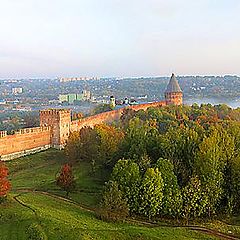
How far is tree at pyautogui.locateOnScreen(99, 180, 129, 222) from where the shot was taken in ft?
76.9

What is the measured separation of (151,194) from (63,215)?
17.4ft

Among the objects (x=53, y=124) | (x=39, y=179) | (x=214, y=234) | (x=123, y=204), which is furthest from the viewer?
(x=53, y=124)

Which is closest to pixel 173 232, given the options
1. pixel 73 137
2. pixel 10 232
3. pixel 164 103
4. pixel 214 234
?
pixel 214 234

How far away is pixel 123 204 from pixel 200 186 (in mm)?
5011

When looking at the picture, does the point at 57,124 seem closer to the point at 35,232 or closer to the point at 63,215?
the point at 63,215

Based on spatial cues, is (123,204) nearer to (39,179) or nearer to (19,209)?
(19,209)

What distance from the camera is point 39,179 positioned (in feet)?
113

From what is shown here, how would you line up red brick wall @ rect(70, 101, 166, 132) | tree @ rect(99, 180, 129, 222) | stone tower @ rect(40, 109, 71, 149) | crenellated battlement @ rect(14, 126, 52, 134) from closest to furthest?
1. tree @ rect(99, 180, 129, 222)
2. crenellated battlement @ rect(14, 126, 52, 134)
3. stone tower @ rect(40, 109, 71, 149)
4. red brick wall @ rect(70, 101, 166, 132)

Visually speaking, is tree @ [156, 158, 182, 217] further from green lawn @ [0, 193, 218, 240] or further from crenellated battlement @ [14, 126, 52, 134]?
crenellated battlement @ [14, 126, 52, 134]

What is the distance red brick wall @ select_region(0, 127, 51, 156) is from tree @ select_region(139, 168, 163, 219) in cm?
2208

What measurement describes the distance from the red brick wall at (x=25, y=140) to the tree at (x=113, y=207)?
21.7 m

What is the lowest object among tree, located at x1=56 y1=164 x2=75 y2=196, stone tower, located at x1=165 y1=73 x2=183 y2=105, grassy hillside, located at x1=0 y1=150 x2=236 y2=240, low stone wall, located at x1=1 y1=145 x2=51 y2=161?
low stone wall, located at x1=1 y1=145 x2=51 y2=161

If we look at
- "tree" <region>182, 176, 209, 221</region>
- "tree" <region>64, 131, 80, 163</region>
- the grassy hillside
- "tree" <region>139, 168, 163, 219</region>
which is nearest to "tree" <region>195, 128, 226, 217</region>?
"tree" <region>182, 176, 209, 221</region>

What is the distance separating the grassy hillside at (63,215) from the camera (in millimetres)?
19844
